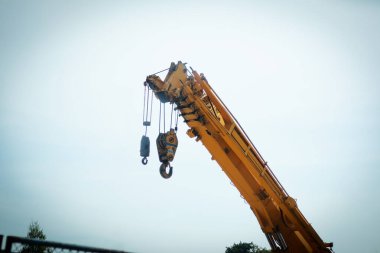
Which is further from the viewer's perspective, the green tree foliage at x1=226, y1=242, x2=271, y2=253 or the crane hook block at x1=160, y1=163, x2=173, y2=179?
the green tree foliage at x1=226, y1=242, x2=271, y2=253

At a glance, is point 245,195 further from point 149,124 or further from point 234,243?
point 234,243

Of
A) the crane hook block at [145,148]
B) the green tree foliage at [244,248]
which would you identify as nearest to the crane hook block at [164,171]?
the crane hook block at [145,148]

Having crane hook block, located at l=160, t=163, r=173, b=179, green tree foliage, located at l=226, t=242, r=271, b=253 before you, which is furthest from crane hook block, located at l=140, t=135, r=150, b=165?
green tree foliage, located at l=226, t=242, r=271, b=253

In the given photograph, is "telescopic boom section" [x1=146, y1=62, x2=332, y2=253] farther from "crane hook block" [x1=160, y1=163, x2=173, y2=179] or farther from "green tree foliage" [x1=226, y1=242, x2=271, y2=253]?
"green tree foliage" [x1=226, y1=242, x2=271, y2=253]

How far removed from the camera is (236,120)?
7.34 metres

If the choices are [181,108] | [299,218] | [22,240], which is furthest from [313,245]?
[22,240]

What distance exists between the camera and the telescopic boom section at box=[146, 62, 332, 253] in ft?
22.5

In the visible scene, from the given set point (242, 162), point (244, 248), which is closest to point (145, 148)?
point (242, 162)

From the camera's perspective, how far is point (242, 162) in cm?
697

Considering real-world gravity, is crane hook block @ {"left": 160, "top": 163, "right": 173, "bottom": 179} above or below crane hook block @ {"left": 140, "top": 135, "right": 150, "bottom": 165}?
below

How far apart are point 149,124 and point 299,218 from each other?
4.78 m

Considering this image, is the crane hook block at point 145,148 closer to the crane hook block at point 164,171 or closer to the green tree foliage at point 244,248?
the crane hook block at point 164,171

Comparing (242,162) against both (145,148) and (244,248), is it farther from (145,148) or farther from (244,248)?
(244,248)

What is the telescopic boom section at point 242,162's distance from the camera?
6863 millimetres
